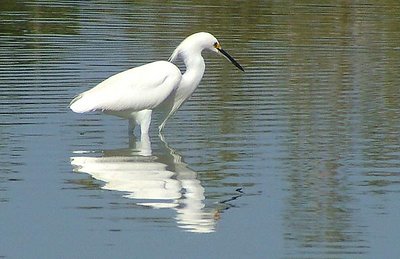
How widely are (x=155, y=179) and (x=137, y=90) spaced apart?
2121 millimetres

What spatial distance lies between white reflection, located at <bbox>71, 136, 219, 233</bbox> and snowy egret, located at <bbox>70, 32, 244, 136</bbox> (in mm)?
386

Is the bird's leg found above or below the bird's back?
below

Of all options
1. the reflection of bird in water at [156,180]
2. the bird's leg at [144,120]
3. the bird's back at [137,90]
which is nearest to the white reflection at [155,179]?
the reflection of bird in water at [156,180]

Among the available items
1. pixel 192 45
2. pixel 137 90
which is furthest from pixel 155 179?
pixel 192 45

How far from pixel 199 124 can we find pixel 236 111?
759 millimetres

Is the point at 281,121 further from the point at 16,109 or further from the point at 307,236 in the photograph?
the point at 307,236

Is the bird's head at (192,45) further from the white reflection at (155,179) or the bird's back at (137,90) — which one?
the white reflection at (155,179)

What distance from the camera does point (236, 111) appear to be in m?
14.1

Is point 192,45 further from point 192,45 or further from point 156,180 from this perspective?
point 156,180

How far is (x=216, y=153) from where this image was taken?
12039 mm

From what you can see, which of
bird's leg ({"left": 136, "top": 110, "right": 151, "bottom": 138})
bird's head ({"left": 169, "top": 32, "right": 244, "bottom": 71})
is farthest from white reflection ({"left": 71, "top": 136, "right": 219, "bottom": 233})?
bird's head ({"left": 169, "top": 32, "right": 244, "bottom": 71})

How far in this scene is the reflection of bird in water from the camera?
32.0 feet

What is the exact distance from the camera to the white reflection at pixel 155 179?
9758 mm

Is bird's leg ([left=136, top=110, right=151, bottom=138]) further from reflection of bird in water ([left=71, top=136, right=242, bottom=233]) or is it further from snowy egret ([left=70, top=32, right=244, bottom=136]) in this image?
reflection of bird in water ([left=71, top=136, right=242, bottom=233])
